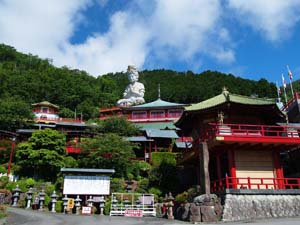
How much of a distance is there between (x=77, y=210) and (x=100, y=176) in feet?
10.1

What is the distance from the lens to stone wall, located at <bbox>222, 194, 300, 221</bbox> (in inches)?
673

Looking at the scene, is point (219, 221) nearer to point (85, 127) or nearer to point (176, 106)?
point (85, 127)

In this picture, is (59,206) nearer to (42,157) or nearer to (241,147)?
(42,157)

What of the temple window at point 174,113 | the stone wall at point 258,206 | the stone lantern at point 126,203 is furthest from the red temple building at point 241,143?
the temple window at point 174,113

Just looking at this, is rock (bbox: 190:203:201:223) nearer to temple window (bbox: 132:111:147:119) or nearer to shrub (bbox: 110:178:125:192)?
shrub (bbox: 110:178:125:192)

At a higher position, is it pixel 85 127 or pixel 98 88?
pixel 98 88

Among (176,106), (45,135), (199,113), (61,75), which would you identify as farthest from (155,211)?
(61,75)

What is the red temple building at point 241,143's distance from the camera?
769 inches

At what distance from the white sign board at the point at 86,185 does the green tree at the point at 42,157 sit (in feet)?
26.7

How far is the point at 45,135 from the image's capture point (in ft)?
104

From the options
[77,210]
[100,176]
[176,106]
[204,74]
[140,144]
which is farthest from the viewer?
[204,74]

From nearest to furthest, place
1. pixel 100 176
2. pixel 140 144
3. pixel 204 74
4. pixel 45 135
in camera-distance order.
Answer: pixel 100 176 < pixel 45 135 < pixel 140 144 < pixel 204 74

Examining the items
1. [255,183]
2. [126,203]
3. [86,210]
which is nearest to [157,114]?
[126,203]

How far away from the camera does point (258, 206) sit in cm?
1769
